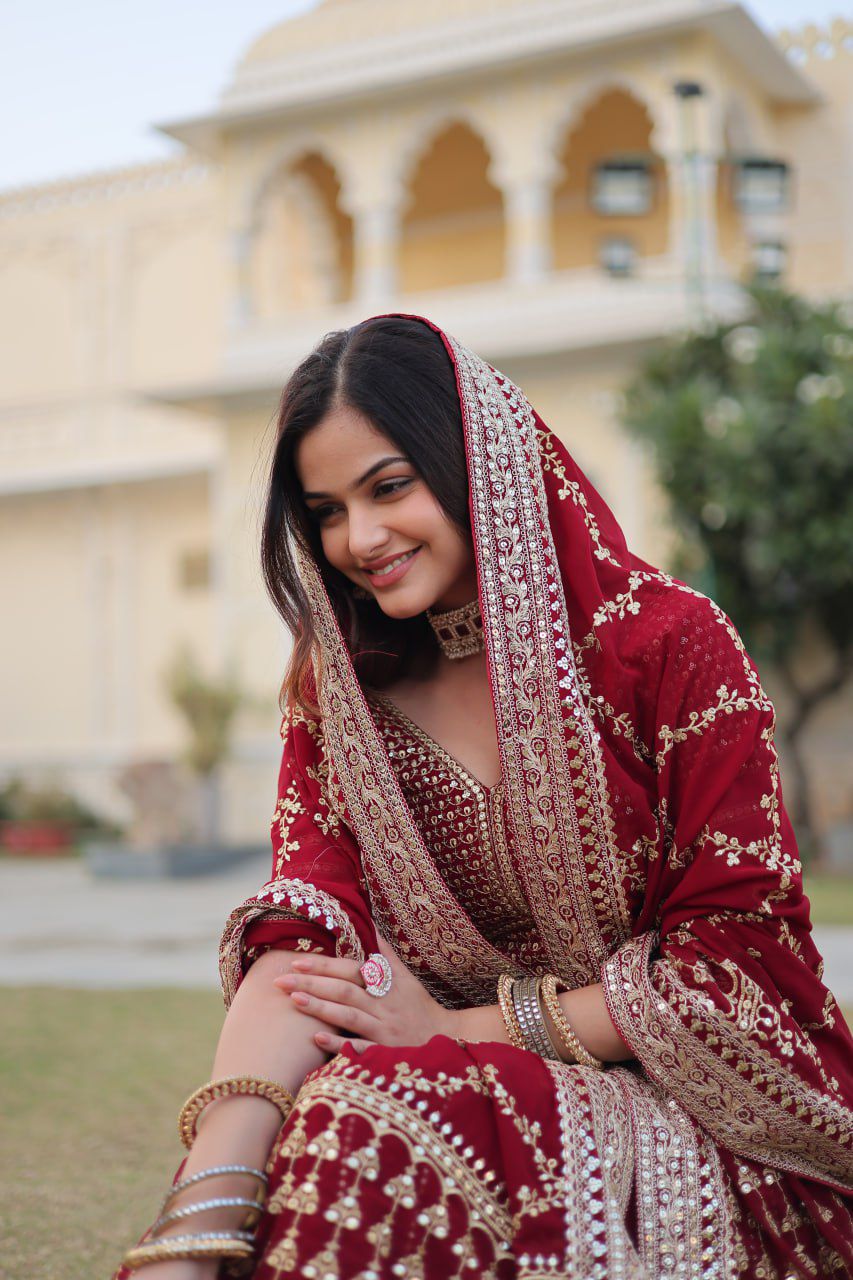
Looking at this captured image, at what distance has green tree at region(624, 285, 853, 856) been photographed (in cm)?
830

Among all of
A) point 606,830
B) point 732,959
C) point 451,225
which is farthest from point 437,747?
point 451,225

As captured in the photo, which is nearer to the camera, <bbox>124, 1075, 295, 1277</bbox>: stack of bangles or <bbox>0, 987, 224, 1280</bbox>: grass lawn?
<bbox>124, 1075, 295, 1277</bbox>: stack of bangles

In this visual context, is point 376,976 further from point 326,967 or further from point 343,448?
point 343,448

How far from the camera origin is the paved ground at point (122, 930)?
536 cm

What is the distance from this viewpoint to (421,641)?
202cm

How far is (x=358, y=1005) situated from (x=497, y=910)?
266 mm

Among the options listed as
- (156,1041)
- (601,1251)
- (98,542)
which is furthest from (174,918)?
(98,542)

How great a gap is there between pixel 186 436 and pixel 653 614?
1203 cm

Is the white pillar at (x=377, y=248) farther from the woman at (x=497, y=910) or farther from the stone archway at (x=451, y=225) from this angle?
the woman at (x=497, y=910)

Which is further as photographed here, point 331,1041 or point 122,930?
point 122,930

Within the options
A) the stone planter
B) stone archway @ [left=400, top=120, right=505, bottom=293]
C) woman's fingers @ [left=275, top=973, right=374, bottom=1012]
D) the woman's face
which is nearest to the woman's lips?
the woman's face

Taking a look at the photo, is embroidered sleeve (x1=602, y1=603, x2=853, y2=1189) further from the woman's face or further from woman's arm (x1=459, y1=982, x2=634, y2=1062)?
the woman's face

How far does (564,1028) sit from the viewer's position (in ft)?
5.46

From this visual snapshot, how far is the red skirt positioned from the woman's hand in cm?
12
